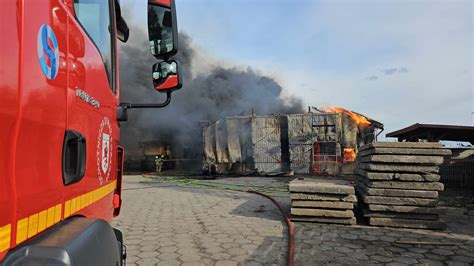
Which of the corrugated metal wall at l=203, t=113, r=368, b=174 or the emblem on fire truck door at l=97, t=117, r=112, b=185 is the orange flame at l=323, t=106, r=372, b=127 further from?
the emblem on fire truck door at l=97, t=117, r=112, b=185

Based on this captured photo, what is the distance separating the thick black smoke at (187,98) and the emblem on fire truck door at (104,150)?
62.2 feet

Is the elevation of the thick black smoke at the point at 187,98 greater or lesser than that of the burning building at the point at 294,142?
greater

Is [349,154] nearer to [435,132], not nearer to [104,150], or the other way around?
[435,132]

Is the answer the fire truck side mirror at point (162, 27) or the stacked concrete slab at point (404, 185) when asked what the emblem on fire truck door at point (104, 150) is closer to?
the fire truck side mirror at point (162, 27)

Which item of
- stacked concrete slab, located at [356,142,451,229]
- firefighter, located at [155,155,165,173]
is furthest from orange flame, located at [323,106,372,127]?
stacked concrete slab, located at [356,142,451,229]

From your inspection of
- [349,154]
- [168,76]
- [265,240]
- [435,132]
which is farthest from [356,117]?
[168,76]

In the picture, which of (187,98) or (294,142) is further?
(187,98)

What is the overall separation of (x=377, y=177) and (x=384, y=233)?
36.1 inches

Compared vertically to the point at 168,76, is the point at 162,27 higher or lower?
higher

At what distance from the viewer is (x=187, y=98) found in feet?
78.9

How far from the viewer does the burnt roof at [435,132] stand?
37.0ft

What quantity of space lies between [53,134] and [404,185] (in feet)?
18.6

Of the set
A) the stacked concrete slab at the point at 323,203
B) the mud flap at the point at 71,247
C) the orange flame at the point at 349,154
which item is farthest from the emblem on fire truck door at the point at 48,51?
the orange flame at the point at 349,154

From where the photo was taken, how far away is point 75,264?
3.77 feet
